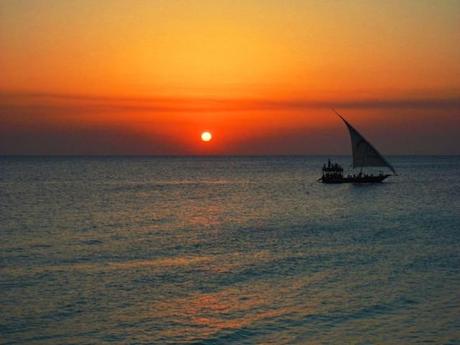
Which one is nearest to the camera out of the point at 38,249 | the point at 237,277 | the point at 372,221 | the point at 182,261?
the point at 237,277

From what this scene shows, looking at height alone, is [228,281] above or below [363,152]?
below

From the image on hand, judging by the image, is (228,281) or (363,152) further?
(363,152)

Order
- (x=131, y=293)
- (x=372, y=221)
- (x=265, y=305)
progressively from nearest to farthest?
(x=265, y=305) → (x=131, y=293) → (x=372, y=221)

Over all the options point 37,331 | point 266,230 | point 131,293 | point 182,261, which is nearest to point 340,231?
point 266,230

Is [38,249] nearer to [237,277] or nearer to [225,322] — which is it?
[237,277]

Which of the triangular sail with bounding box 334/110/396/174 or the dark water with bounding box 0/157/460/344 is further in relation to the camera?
the triangular sail with bounding box 334/110/396/174

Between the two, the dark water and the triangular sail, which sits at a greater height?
the triangular sail

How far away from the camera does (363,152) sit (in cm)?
7525

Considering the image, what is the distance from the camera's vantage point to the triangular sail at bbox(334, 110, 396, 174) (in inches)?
2933

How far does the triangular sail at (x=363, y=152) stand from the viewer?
74.5 m

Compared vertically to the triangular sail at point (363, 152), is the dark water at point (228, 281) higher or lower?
lower

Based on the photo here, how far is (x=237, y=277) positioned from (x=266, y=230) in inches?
599

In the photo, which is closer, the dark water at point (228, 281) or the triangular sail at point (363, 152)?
the dark water at point (228, 281)

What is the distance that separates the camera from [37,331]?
52.7 ft
